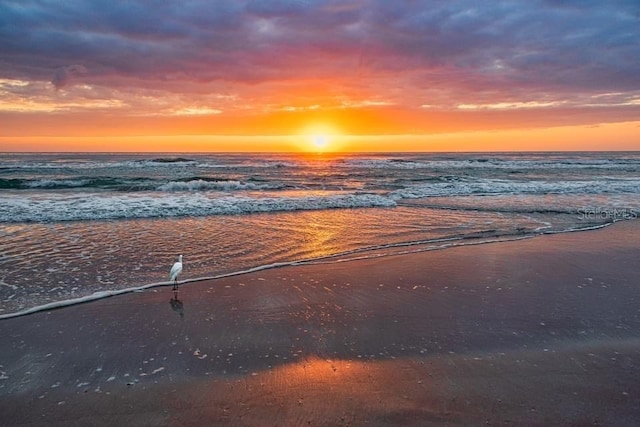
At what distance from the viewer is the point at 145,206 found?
15.5 meters

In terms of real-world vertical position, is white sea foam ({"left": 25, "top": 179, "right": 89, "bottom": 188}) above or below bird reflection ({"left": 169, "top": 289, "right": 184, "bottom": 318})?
above

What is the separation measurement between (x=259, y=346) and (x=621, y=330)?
4247mm

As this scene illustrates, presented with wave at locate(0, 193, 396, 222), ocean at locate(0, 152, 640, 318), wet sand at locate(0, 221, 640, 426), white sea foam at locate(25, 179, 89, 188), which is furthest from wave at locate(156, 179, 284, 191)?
wet sand at locate(0, 221, 640, 426)

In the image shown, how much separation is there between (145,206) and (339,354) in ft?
41.7

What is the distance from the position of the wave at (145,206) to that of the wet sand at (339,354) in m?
8.03

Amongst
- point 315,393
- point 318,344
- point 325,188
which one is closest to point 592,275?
point 318,344

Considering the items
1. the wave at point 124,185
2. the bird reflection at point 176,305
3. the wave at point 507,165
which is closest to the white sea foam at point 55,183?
the wave at point 124,185

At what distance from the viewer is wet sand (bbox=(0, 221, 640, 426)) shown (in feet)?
11.9

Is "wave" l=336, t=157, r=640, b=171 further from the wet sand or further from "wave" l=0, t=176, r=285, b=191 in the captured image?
the wet sand

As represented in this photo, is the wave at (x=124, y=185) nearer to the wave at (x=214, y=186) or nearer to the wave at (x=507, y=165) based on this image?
the wave at (x=214, y=186)

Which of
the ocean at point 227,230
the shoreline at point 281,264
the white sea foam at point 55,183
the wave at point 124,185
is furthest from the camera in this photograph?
the white sea foam at point 55,183

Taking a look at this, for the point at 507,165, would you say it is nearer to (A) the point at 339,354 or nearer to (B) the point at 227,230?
(B) the point at 227,230

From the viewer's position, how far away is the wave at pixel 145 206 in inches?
531

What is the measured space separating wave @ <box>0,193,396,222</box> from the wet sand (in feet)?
26.4
